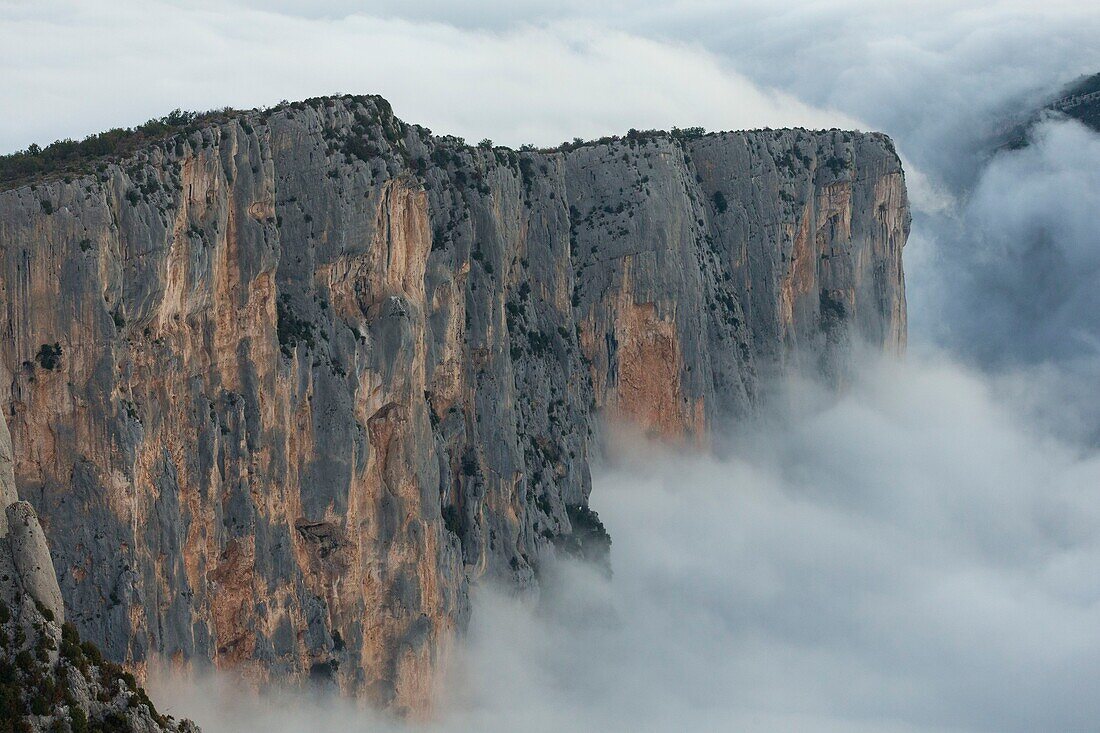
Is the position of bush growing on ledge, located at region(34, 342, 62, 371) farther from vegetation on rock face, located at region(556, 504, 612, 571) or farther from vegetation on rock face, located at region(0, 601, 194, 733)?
vegetation on rock face, located at region(556, 504, 612, 571)

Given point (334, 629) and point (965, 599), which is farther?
point (965, 599)

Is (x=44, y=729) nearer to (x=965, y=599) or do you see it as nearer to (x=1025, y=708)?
(x=1025, y=708)

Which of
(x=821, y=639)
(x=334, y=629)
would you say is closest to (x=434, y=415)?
(x=334, y=629)

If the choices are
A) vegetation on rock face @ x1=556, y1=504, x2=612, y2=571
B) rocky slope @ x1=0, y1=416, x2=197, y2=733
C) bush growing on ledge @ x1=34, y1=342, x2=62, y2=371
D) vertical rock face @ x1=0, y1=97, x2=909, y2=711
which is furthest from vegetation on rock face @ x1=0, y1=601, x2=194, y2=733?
vegetation on rock face @ x1=556, y1=504, x2=612, y2=571

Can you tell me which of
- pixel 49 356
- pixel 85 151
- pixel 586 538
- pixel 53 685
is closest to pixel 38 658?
pixel 53 685

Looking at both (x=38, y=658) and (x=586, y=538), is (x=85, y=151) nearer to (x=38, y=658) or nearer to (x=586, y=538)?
(x=38, y=658)

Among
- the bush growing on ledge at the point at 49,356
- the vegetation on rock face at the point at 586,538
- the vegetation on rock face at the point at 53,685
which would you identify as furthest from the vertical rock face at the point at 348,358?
the vegetation on rock face at the point at 53,685
